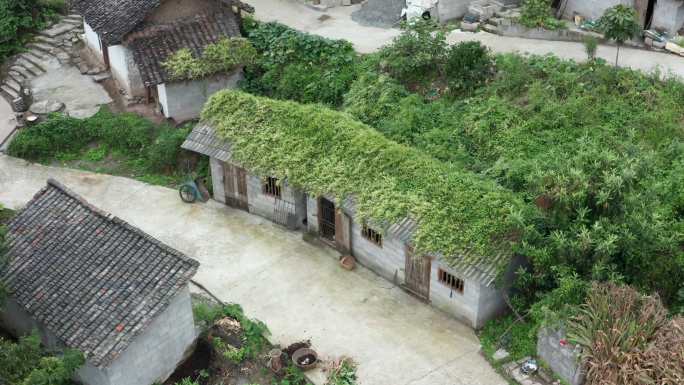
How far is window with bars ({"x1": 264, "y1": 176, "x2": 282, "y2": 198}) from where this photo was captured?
2731 cm

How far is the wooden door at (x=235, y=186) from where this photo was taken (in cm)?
2803

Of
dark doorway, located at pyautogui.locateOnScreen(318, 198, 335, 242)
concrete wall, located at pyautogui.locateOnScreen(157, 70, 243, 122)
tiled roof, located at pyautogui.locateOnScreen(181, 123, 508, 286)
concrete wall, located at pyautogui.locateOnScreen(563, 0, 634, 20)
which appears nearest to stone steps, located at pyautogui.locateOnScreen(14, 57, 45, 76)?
concrete wall, located at pyautogui.locateOnScreen(157, 70, 243, 122)

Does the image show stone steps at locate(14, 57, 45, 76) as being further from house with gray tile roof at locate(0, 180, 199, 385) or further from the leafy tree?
the leafy tree

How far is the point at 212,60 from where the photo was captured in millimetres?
31859

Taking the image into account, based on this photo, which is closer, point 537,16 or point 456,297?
point 456,297

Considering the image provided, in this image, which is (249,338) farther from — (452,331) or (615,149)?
(615,149)

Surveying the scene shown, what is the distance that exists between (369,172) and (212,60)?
10690 mm

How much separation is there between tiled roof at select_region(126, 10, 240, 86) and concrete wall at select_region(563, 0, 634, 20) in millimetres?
13690

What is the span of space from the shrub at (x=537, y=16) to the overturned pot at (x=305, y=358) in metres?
16.9

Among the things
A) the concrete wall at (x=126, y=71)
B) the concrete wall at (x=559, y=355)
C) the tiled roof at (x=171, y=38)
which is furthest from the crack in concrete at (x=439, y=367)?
the concrete wall at (x=126, y=71)

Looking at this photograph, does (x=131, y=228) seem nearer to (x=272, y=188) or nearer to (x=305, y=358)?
(x=305, y=358)

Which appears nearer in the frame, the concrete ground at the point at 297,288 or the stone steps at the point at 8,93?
the concrete ground at the point at 297,288

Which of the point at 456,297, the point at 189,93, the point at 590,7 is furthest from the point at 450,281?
the point at 590,7

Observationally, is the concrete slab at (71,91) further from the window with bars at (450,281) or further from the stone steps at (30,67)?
the window with bars at (450,281)
